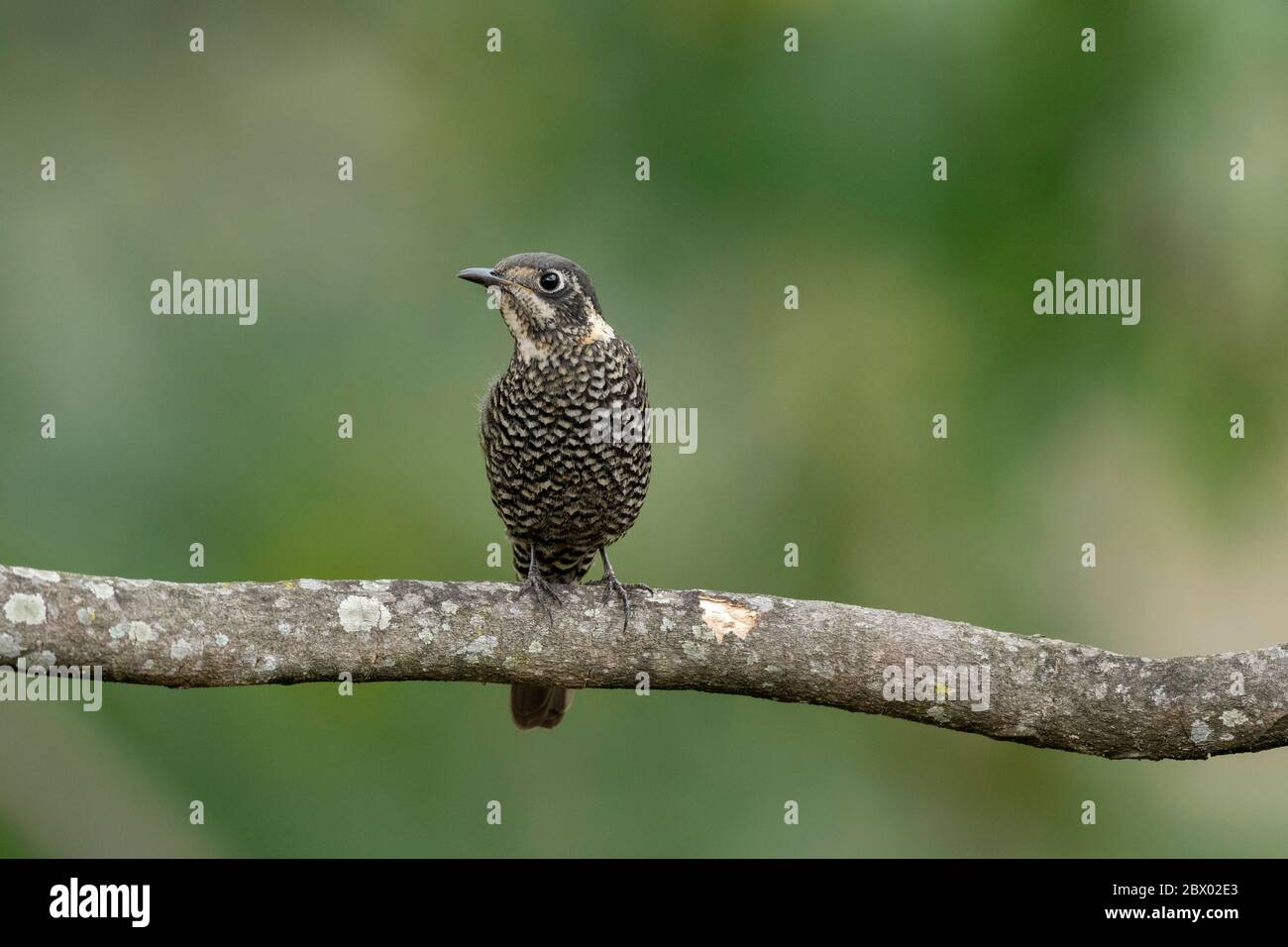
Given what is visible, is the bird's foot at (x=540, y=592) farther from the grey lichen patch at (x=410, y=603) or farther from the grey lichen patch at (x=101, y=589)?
the grey lichen patch at (x=101, y=589)

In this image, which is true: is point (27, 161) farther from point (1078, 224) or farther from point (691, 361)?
point (1078, 224)

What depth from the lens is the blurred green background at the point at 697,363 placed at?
206 inches

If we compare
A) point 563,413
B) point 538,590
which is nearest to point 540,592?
point 538,590

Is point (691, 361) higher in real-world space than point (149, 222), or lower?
lower

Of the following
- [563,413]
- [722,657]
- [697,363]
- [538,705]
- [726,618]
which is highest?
[697,363]

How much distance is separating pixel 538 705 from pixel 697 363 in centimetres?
163

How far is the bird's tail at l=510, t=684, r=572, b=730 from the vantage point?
194 inches

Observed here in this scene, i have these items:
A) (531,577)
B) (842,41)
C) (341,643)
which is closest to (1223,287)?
(842,41)

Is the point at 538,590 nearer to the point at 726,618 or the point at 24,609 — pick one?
the point at 726,618

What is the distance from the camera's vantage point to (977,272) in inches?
220

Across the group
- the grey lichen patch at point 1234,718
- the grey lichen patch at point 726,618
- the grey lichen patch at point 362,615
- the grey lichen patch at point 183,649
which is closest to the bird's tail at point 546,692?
the grey lichen patch at point 726,618

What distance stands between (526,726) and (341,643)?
1.67 meters

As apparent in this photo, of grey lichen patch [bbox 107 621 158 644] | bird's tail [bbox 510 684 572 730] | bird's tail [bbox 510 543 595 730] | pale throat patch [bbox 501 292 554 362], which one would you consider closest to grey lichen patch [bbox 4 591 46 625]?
grey lichen patch [bbox 107 621 158 644]

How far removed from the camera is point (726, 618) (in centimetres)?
376
